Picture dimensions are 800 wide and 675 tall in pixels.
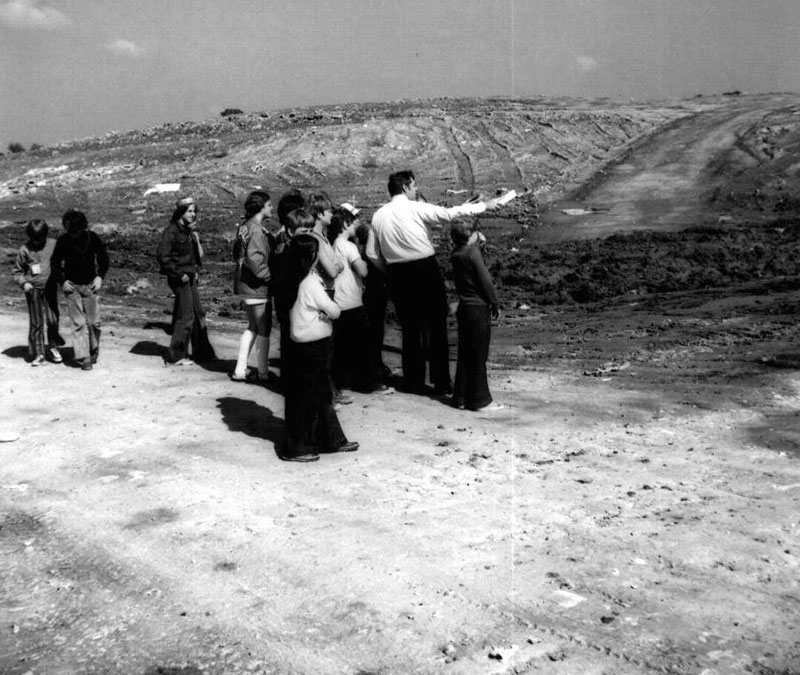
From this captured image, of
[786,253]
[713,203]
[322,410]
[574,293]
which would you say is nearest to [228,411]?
[322,410]

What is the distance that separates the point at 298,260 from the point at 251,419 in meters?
1.93

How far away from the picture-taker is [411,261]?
9211mm

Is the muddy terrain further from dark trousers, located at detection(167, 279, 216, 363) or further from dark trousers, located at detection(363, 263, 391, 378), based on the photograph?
dark trousers, located at detection(363, 263, 391, 378)

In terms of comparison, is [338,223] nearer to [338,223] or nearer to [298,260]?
[338,223]

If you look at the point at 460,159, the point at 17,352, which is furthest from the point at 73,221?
the point at 460,159

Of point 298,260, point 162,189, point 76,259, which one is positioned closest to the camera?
point 298,260

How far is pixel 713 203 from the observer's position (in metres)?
22.8

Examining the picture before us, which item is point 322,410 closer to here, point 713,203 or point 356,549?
point 356,549

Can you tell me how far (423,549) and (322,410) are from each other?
1.89 metres

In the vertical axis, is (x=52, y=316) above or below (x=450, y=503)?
above

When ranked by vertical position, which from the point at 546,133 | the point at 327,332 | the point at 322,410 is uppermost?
the point at 546,133

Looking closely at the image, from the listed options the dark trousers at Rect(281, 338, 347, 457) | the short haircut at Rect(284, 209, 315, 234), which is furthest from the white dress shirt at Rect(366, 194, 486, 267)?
the dark trousers at Rect(281, 338, 347, 457)

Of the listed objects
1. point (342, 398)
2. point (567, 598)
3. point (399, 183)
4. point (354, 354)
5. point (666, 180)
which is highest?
point (399, 183)

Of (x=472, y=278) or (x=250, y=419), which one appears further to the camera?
(x=472, y=278)
